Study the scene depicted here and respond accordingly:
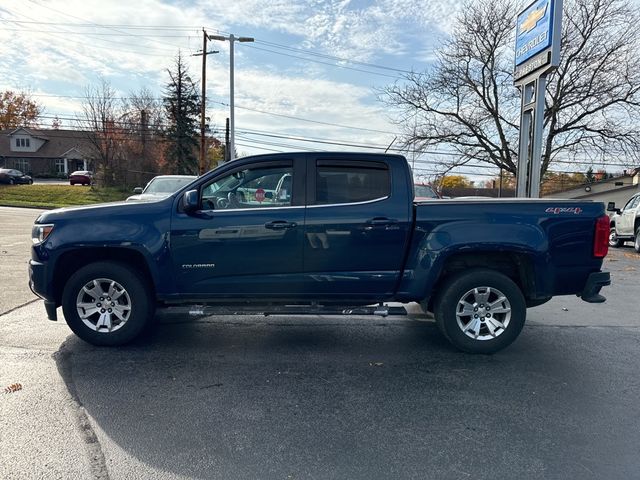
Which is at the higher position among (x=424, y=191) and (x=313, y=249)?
(x=424, y=191)

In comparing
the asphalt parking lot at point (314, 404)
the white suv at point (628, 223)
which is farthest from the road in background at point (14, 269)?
the white suv at point (628, 223)

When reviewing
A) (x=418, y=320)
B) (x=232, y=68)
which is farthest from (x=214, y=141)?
(x=418, y=320)

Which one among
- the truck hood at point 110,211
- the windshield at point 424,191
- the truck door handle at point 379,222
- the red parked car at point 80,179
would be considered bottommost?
the truck door handle at point 379,222

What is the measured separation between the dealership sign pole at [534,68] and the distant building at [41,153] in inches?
2266

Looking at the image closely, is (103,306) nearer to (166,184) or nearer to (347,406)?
(347,406)

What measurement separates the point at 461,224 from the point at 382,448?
233 centimetres

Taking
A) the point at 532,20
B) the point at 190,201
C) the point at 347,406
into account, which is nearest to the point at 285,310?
the point at 347,406

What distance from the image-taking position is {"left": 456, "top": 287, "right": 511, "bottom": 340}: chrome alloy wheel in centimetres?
451

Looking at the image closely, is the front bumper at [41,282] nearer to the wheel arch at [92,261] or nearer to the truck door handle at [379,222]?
the wheel arch at [92,261]

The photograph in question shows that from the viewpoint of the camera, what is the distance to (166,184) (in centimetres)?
1194

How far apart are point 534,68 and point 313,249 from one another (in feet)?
39.1

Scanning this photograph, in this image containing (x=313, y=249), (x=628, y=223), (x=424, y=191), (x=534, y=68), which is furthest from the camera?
(x=628, y=223)

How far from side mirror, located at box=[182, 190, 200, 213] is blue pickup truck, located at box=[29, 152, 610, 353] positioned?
1cm

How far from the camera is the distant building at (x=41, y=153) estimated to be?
2304 inches
